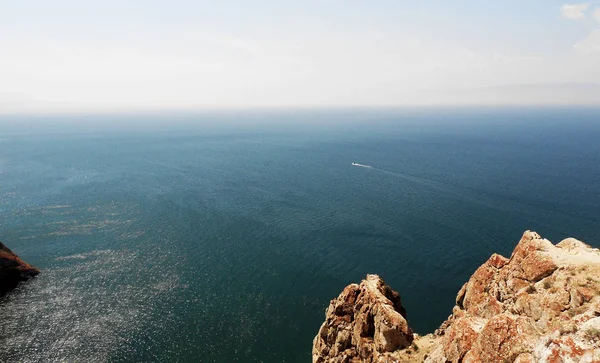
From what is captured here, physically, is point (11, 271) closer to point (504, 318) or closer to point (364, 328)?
point (364, 328)

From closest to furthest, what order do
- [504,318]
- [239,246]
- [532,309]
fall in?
[504,318] → [532,309] → [239,246]

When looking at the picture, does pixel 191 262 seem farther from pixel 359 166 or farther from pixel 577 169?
pixel 577 169

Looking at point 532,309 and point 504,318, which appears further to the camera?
point 532,309

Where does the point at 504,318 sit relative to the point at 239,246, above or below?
above

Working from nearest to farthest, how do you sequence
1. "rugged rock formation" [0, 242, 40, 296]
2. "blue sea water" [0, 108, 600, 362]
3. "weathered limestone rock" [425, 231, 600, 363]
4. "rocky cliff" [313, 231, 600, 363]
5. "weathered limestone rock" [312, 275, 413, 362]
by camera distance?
"weathered limestone rock" [425, 231, 600, 363], "rocky cliff" [313, 231, 600, 363], "weathered limestone rock" [312, 275, 413, 362], "blue sea water" [0, 108, 600, 362], "rugged rock formation" [0, 242, 40, 296]

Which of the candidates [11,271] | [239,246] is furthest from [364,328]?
[11,271]

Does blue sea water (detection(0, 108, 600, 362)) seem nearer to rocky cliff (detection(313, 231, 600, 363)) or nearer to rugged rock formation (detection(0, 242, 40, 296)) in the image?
rugged rock formation (detection(0, 242, 40, 296))

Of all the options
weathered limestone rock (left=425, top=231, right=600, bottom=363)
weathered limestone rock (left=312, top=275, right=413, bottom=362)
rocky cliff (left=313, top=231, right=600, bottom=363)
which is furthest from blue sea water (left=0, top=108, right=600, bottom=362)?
weathered limestone rock (left=425, top=231, right=600, bottom=363)
